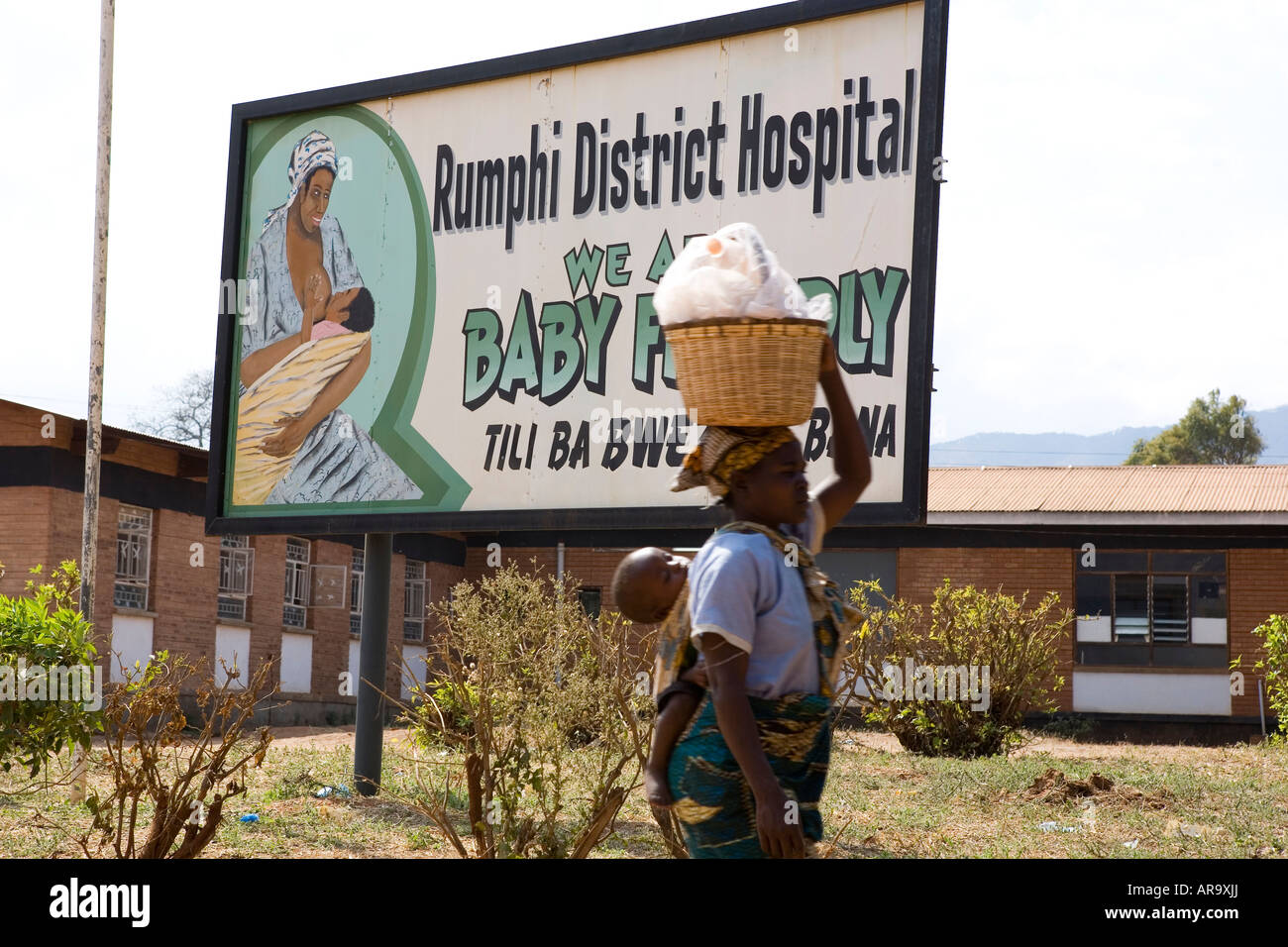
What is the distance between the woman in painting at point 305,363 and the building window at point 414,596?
17.0 m

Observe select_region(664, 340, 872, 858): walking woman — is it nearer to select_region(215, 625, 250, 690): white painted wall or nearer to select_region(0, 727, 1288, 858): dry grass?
select_region(0, 727, 1288, 858): dry grass

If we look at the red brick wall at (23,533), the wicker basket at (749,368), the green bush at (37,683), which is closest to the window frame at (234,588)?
the red brick wall at (23,533)

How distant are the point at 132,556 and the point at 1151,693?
54.2ft

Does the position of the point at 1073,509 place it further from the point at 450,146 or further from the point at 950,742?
the point at 450,146

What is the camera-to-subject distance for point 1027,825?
937 centimetres

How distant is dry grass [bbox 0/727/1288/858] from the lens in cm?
816

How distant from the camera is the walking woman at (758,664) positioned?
2779mm

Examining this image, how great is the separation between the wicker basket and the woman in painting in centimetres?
623

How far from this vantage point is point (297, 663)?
76.6 ft

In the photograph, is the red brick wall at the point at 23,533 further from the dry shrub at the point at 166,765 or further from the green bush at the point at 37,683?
the dry shrub at the point at 166,765

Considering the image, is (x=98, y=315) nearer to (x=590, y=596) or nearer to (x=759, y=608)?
(x=759, y=608)

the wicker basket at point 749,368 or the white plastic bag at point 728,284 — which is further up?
the white plastic bag at point 728,284
